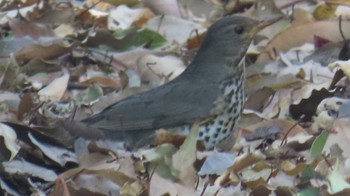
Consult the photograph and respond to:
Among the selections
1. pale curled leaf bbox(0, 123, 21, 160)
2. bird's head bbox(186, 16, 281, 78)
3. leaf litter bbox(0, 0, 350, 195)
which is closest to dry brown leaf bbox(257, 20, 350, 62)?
leaf litter bbox(0, 0, 350, 195)

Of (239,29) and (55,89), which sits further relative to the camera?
(55,89)

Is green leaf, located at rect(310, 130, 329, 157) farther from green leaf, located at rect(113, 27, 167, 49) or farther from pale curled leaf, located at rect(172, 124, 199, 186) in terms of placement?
green leaf, located at rect(113, 27, 167, 49)

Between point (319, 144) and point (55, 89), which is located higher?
point (319, 144)

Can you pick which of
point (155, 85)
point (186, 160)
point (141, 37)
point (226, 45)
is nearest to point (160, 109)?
point (226, 45)

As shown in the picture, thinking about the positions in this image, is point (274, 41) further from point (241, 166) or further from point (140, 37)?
point (241, 166)

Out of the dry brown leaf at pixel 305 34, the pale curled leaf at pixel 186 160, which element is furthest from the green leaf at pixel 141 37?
the pale curled leaf at pixel 186 160

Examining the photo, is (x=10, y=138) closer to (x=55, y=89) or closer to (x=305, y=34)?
(x=55, y=89)
